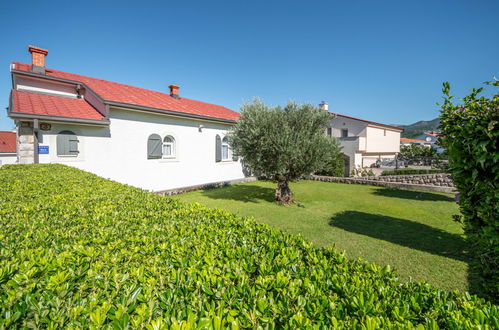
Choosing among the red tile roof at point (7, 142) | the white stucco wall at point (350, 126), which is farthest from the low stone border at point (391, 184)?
the red tile roof at point (7, 142)

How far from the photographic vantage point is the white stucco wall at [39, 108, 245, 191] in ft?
32.0

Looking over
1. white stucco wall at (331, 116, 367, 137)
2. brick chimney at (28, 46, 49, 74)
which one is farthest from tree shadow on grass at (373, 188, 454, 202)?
brick chimney at (28, 46, 49, 74)

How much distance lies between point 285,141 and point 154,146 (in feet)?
23.1

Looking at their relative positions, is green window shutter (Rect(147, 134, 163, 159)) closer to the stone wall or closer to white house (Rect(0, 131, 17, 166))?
the stone wall

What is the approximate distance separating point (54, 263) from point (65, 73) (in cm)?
1586

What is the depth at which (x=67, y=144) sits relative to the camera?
9422 millimetres

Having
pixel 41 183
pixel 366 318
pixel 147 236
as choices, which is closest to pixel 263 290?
pixel 366 318

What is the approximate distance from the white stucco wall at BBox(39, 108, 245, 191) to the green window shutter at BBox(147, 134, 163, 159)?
177 mm

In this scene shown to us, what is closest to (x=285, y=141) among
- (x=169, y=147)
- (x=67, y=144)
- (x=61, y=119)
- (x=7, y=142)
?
(x=169, y=147)

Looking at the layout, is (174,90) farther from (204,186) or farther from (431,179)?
(431,179)

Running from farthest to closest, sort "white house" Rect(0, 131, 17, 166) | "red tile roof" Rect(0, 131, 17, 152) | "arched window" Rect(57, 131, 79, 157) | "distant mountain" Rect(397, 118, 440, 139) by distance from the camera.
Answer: "distant mountain" Rect(397, 118, 440, 139)
"red tile roof" Rect(0, 131, 17, 152)
"white house" Rect(0, 131, 17, 166)
"arched window" Rect(57, 131, 79, 157)

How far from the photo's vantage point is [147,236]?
2.40m

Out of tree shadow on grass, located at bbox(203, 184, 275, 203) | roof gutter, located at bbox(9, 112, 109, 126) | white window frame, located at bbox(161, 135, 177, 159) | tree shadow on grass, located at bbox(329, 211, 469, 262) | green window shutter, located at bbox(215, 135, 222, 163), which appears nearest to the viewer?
tree shadow on grass, located at bbox(329, 211, 469, 262)

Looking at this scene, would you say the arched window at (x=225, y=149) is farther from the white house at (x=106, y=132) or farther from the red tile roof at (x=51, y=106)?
the red tile roof at (x=51, y=106)
